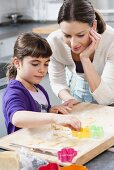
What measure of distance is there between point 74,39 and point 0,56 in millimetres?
1686

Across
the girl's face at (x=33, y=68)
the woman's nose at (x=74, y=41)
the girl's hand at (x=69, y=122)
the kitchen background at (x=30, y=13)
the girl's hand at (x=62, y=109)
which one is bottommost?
the kitchen background at (x=30, y=13)

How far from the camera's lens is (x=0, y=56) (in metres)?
3.20

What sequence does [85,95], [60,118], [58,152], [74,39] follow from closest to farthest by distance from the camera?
1. [58,152]
2. [60,118]
3. [74,39]
4. [85,95]

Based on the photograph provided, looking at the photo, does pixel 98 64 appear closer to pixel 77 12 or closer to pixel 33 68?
pixel 77 12

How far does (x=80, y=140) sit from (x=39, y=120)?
0.18 m

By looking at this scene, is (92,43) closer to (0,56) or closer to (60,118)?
(60,118)

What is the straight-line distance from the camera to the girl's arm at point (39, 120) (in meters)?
1.29

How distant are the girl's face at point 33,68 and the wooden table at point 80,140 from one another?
9.1 inches

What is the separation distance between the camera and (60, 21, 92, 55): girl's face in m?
1.59

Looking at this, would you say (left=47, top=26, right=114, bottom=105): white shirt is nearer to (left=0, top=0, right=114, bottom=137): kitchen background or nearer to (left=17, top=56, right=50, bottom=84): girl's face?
(left=17, top=56, right=50, bottom=84): girl's face

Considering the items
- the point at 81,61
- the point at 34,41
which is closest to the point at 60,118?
the point at 34,41

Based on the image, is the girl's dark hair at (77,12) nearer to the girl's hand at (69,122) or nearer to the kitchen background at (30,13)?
the girl's hand at (69,122)

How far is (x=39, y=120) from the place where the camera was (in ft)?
4.31

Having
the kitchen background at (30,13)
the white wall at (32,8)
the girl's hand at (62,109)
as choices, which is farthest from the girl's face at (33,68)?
the white wall at (32,8)
